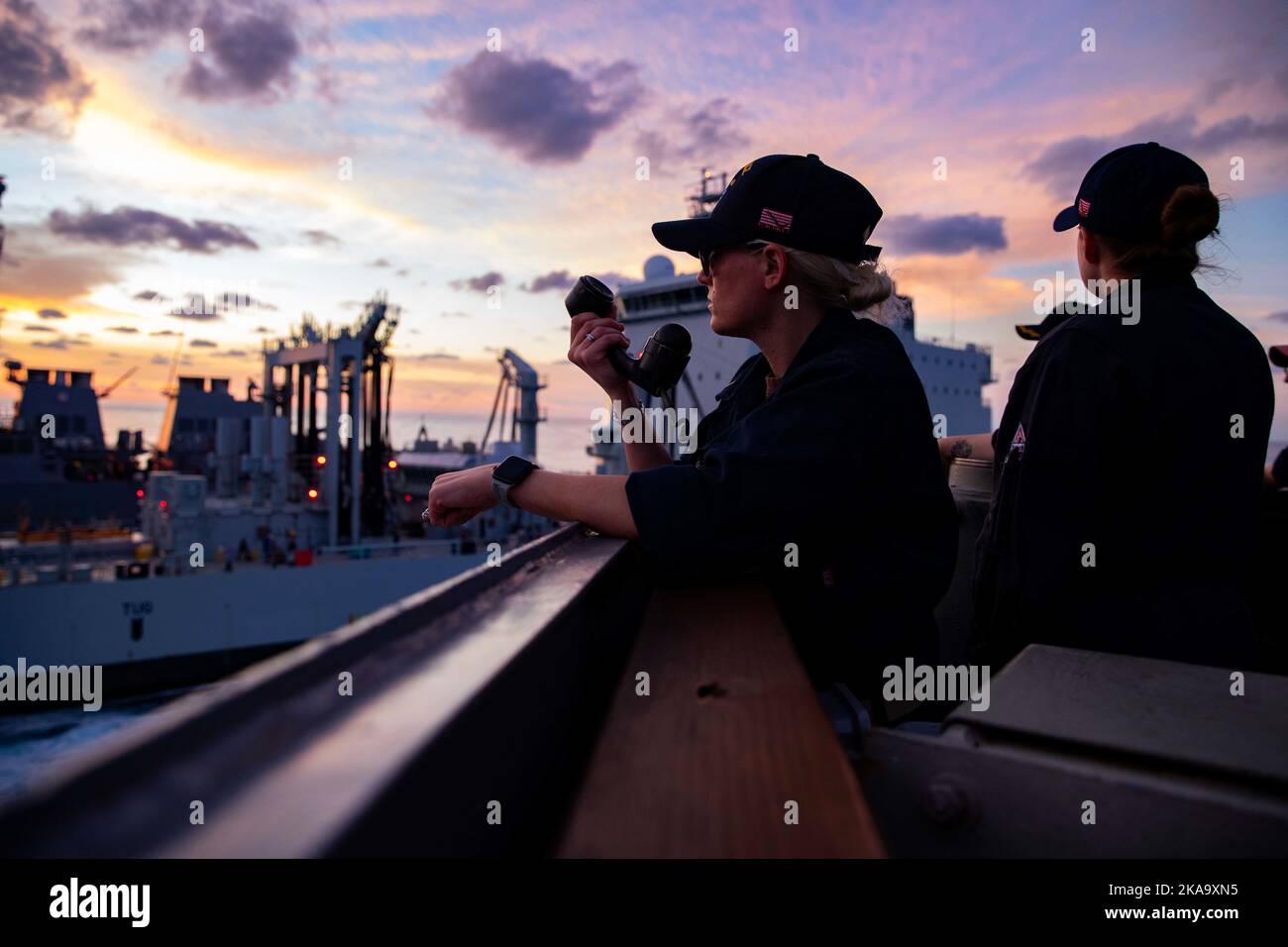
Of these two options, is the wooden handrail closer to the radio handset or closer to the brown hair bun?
the radio handset

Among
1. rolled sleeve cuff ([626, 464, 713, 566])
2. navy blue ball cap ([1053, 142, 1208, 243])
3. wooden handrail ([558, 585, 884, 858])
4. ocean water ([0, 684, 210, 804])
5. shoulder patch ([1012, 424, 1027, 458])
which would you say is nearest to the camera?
wooden handrail ([558, 585, 884, 858])

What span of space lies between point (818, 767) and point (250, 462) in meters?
29.2

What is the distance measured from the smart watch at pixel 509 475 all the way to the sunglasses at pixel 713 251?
0.71 meters

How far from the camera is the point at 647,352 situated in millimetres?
2365

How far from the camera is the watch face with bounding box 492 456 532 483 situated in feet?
6.20

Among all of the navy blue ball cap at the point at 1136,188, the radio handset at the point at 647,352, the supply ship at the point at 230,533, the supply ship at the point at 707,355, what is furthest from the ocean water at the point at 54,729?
the navy blue ball cap at the point at 1136,188

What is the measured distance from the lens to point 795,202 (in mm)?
1871

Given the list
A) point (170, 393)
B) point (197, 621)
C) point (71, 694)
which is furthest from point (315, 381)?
point (170, 393)

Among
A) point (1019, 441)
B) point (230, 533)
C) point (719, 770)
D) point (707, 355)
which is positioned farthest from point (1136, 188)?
point (230, 533)

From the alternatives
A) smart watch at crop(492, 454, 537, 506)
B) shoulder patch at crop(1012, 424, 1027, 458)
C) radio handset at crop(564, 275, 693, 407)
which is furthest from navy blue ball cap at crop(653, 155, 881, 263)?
smart watch at crop(492, 454, 537, 506)

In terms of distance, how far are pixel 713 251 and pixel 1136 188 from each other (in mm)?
1112

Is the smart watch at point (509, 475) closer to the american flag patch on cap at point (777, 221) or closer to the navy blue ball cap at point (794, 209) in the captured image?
the navy blue ball cap at point (794, 209)

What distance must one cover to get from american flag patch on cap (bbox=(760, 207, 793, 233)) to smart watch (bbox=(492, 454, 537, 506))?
0.83 metres
